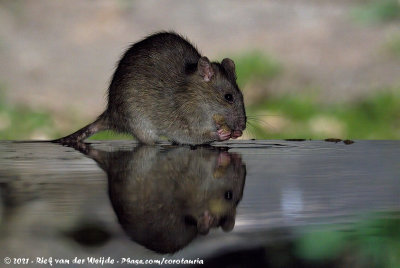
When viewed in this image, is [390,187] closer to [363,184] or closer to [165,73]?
→ [363,184]

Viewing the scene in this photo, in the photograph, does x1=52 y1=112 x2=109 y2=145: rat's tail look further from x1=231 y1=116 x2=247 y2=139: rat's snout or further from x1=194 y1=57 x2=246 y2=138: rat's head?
x1=231 y1=116 x2=247 y2=139: rat's snout

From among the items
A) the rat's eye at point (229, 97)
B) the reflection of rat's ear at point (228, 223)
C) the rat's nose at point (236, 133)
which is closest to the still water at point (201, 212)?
the reflection of rat's ear at point (228, 223)

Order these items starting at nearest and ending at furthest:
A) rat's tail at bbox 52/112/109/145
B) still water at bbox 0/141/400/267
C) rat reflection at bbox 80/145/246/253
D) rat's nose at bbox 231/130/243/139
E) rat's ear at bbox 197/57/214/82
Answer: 1. still water at bbox 0/141/400/267
2. rat reflection at bbox 80/145/246/253
3. rat's nose at bbox 231/130/243/139
4. rat's ear at bbox 197/57/214/82
5. rat's tail at bbox 52/112/109/145

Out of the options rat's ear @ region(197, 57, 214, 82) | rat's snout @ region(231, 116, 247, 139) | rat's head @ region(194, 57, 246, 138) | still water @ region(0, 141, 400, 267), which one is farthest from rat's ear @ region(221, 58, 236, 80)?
still water @ region(0, 141, 400, 267)

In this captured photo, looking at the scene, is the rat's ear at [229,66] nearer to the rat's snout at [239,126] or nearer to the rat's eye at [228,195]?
the rat's snout at [239,126]

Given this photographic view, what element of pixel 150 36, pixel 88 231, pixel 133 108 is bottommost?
pixel 88 231

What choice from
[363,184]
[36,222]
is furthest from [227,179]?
[36,222]

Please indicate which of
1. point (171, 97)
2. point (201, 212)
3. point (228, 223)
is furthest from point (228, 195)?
point (171, 97)
